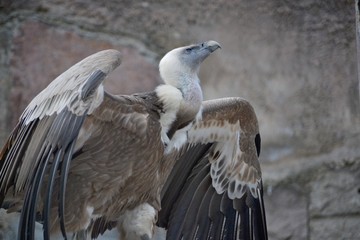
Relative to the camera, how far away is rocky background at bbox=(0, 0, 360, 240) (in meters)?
6.58

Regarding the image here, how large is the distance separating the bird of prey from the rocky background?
23.3 inches

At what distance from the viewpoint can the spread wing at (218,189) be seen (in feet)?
19.6

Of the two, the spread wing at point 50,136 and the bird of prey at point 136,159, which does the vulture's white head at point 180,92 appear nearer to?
the bird of prey at point 136,159

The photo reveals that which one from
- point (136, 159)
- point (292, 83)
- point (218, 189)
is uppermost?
point (136, 159)

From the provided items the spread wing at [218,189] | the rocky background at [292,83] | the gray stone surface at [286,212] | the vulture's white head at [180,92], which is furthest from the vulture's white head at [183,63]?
the gray stone surface at [286,212]

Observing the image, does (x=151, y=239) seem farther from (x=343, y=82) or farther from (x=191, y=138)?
(x=343, y=82)

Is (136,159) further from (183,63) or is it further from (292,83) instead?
(292,83)

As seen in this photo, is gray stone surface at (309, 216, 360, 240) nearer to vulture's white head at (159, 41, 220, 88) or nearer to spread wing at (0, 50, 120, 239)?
vulture's white head at (159, 41, 220, 88)

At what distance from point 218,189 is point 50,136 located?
127 centimetres

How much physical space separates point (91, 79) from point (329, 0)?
188cm

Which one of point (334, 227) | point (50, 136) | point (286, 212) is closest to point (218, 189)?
point (286, 212)

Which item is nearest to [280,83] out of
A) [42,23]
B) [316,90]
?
[316,90]

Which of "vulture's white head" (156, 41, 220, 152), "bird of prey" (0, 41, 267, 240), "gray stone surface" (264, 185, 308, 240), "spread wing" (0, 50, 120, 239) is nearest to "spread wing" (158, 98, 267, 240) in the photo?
"bird of prey" (0, 41, 267, 240)

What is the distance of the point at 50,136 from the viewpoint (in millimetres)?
5082
